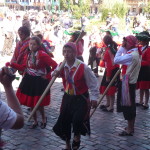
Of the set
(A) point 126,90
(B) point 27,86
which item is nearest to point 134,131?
(A) point 126,90

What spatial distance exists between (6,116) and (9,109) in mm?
50

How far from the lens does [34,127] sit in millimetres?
6098

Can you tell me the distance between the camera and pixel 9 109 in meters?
2.35

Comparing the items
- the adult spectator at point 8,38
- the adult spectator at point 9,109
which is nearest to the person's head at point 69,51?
the adult spectator at point 9,109

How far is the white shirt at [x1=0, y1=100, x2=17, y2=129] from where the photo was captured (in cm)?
232

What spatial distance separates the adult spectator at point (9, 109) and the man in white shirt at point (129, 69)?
3.19 m

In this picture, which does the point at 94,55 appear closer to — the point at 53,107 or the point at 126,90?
the point at 53,107

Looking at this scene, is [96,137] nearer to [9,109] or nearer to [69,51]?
[69,51]

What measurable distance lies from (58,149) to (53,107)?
2.41 meters

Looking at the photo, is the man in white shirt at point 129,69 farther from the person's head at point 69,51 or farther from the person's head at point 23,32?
the person's head at point 23,32

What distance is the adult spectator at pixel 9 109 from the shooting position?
2314mm

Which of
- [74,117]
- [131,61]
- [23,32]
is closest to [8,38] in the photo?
[23,32]

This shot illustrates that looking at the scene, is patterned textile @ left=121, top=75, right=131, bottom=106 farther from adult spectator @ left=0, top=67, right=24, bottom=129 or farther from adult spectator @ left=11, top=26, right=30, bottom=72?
adult spectator @ left=0, top=67, right=24, bottom=129

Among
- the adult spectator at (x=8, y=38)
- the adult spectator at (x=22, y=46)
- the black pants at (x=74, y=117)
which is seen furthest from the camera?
the adult spectator at (x=8, y=38)
